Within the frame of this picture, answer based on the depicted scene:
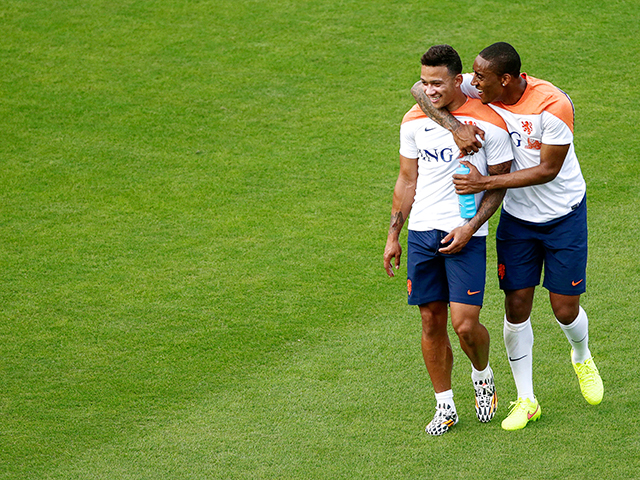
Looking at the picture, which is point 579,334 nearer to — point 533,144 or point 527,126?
point 533,144

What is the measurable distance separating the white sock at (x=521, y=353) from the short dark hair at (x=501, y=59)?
1.43m

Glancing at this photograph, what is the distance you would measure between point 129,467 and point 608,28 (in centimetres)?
861

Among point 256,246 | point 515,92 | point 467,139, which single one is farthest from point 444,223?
point 256,246

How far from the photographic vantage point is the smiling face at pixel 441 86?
415 centimetres

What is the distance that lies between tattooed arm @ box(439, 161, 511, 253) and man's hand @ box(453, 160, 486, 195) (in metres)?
0.13

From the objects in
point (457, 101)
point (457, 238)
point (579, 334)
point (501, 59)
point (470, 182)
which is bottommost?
point (579, 334)

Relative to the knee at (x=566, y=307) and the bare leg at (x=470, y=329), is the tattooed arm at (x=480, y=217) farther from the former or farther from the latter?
the knee at (x=566, y=307)

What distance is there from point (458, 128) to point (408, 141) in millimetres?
323

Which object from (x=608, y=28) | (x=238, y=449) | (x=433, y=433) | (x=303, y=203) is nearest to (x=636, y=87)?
(x=608, y=28)

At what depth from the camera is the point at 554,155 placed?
4.11 m

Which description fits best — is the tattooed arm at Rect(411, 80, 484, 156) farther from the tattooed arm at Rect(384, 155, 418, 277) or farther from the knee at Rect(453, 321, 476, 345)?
the knee at Rect(453, 321, 476, 345)

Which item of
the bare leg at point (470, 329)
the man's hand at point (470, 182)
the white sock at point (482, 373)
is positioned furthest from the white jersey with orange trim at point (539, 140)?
the white sock at point (482, 373)

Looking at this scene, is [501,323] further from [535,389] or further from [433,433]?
[433,433]

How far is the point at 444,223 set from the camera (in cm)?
426
